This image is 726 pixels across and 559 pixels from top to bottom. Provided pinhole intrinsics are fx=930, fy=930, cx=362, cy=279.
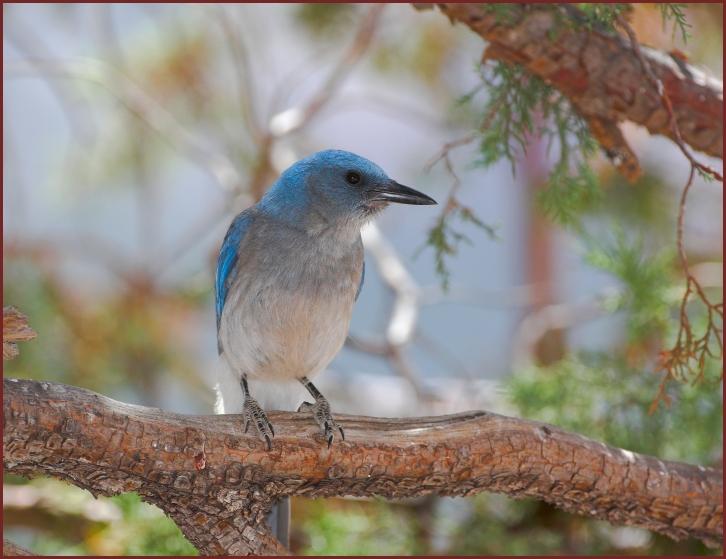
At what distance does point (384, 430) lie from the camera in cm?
222

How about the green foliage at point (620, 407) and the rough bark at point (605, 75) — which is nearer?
the rough bark at point (605, 75)

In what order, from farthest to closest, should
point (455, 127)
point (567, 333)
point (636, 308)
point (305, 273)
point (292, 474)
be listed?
point (567, 333)
point (455, 127)
point (636, 308)
point (305, 273)
point (292, 474)

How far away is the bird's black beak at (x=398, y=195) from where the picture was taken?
2.54 metres

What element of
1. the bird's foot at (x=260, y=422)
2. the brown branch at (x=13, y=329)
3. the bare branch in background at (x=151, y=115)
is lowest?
the bird's foot at (x=260, y=422)

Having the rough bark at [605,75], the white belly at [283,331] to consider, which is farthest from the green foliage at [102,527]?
the rough bark at [605,75]

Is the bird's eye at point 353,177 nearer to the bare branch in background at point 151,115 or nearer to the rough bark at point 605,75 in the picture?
the rough bark at point 605,75

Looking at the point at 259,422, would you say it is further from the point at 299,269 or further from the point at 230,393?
the point at 230,393

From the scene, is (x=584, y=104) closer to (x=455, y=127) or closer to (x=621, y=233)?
(x=621, y=233)

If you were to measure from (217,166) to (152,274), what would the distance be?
88cm

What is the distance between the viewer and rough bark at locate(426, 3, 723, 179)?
2484 mm

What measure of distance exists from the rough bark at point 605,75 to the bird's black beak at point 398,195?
439mm

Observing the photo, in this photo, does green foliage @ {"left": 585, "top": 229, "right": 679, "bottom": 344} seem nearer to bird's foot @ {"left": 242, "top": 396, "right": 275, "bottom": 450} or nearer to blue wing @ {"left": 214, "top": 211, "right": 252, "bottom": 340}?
blue wing @ {"left": 214, "top": 211, "right": 252, "bottom": 340}

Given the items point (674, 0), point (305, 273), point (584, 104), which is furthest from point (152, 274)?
point (674, 0)

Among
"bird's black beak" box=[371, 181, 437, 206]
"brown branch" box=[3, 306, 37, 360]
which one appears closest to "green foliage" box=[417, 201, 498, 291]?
"bird's black beak" box=[371, 181, 437, 206]
